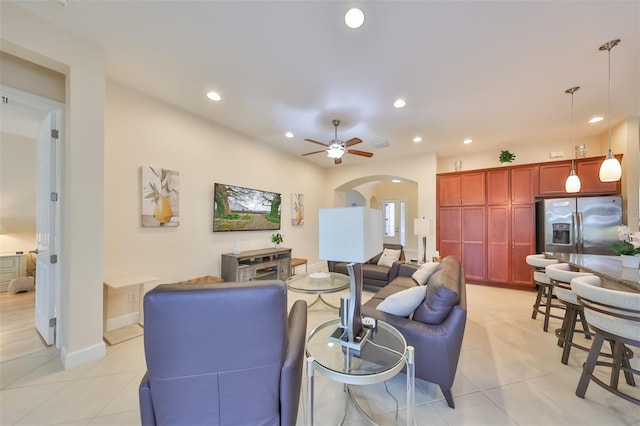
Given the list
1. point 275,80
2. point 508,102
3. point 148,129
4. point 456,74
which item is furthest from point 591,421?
point 148,129

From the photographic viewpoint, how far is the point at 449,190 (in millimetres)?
5109

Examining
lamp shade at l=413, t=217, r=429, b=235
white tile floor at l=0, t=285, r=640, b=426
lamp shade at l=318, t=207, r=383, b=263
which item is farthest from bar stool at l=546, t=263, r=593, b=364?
lamp shade at l=318, t=207, r=383, b=263

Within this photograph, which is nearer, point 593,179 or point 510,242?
point 593,179

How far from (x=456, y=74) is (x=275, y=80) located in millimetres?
2009

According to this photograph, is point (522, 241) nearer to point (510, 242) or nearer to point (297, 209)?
point (510, 242)

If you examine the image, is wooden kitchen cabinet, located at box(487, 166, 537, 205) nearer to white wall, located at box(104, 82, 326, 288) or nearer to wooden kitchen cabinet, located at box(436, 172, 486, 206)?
wooden kitchen cabinet, located at box(436, 172, 486, 206)

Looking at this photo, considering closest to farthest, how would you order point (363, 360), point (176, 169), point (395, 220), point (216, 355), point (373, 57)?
point (216, 355) → point (363, 360) → point (373, 57) → point (176, 169) → point (395, 220)

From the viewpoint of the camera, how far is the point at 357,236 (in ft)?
4.00

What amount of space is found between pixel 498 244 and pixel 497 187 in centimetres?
113

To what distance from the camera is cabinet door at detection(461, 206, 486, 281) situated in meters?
4.77

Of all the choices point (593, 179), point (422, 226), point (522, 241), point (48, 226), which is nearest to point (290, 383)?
point (48, 226)

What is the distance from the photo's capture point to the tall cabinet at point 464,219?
4.79 metres

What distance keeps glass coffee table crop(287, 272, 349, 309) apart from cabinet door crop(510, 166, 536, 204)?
3.80 m

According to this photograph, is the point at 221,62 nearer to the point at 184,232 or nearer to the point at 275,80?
the point at 275,80
